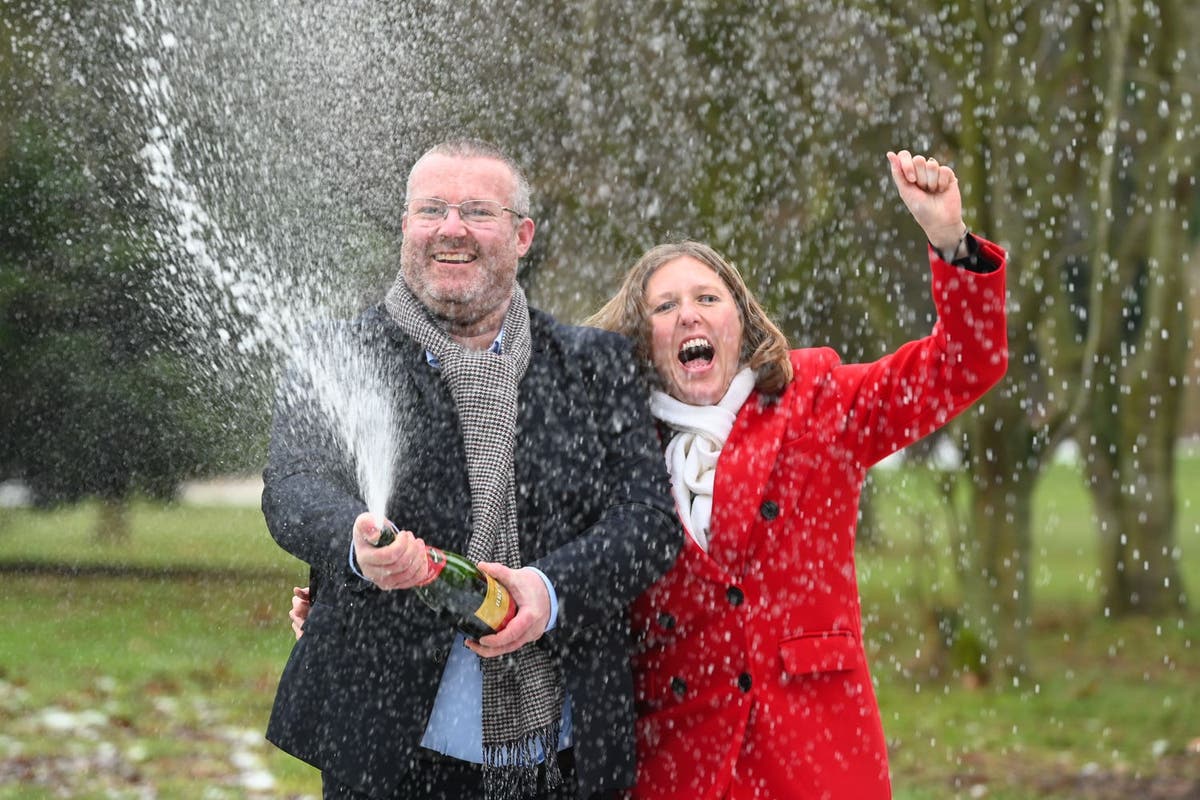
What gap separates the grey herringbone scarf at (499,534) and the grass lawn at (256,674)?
3494 millimetres

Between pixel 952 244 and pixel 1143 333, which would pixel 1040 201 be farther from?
pixel 952 244

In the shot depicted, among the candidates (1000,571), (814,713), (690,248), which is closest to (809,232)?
(1000,571)

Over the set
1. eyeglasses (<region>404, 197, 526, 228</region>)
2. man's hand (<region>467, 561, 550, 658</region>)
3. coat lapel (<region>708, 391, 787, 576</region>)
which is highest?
eyeglasses (<region>404, 197, 526, 228</region>)

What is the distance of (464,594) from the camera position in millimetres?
2537

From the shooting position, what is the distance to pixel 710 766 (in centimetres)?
286

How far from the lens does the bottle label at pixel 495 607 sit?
2.56 m

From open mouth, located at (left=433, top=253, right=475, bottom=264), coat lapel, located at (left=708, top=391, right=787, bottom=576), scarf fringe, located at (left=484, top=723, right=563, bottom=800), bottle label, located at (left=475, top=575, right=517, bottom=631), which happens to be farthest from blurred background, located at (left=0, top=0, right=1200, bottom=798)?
bottle label, located at (left=475, top=575, right=517, bottom=631)

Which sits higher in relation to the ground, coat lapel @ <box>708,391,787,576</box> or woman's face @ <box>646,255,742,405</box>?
woman's face @ <box>646,255,742,405</box>

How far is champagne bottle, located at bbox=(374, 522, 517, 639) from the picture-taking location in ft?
8.27

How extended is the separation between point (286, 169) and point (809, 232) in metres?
2.60

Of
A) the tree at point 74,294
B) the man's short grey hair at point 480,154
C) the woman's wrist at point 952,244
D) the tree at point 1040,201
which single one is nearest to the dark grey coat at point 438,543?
the man's short grey hair at point 480,154

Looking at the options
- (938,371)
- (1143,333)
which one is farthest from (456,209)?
(1143,333)

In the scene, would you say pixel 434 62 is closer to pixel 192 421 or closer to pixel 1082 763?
pixel 192 421

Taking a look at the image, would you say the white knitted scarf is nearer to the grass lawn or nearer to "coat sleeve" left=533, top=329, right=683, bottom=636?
"coat sleeve" left=533, top=329, right=683, bottom=636
